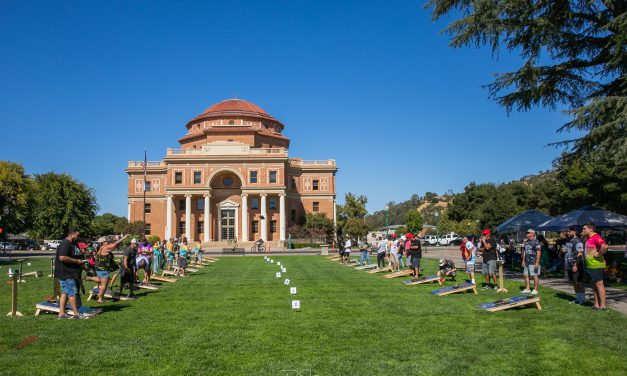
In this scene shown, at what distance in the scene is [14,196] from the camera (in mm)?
52688

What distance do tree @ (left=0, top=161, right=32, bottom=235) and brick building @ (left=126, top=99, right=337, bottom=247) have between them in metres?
17.1

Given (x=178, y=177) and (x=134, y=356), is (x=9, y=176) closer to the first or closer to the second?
(x=178, y=177)

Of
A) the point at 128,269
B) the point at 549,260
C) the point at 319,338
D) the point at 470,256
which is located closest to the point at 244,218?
the point at 549,260

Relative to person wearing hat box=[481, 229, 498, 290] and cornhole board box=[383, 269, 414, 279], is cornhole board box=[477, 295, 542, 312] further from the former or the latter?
cornhole board box=[383, 269, 414, 279]

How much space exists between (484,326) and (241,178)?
59727mm

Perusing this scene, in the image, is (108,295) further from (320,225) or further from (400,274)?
(320,225)

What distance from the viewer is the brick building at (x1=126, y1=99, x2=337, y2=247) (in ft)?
225

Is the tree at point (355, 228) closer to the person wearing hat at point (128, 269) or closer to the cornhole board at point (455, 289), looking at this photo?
the cornhole board at point (455, 289)

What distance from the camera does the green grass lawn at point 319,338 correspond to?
24.3 ft

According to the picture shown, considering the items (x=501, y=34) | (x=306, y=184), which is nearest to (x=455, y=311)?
(x=501, y=34)

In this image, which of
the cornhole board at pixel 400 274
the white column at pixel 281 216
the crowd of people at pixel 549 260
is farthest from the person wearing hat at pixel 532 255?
the white column at pixel 281 216

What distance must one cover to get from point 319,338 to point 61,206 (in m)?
50.0

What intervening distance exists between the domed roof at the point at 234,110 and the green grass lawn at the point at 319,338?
201ft

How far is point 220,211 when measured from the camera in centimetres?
6969
